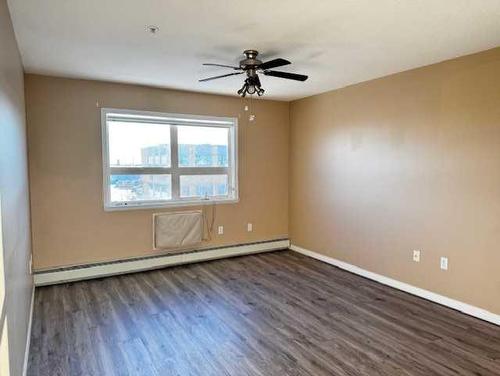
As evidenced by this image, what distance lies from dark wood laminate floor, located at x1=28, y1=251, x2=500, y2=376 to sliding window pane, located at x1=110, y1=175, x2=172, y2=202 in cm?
104

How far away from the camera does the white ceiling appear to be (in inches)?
85.5

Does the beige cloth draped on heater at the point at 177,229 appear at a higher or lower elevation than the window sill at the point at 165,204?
lower

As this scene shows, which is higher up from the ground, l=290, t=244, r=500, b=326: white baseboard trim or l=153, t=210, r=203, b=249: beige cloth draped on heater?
l=153, t=210, r=203, b=249: beige cloth draped on heater

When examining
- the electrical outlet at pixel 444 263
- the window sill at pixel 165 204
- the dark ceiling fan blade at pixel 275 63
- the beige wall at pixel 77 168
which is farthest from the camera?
the window sill at pixel 165 204

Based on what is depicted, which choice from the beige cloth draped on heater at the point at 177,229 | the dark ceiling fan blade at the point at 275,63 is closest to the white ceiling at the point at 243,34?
the dark ceiling fan blade at the point at 275,63

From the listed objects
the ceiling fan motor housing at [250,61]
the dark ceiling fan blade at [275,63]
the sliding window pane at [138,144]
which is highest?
the ceiling fan motor housing at [250,61]

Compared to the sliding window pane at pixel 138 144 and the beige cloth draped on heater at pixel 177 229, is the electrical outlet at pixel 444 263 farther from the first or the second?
the sliding window pane at pixel 138 144

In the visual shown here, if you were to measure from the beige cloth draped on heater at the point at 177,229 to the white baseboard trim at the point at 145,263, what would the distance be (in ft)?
0.61

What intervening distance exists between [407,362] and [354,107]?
9.68ft

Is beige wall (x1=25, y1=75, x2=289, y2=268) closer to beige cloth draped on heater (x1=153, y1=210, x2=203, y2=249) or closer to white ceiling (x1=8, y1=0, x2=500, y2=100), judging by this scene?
beige cloth draped on heater (x1=153, y1=210, x2=203, y2=249)

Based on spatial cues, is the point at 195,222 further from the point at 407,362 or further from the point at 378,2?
the point at 378,2

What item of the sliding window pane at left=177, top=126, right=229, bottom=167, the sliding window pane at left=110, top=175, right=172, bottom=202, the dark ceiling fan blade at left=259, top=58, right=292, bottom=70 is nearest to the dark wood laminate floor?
the sliding window pane at left=110, top=175, right=172, bottom=202

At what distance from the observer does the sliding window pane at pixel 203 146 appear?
15.7 ft

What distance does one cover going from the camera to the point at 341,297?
3.58m
